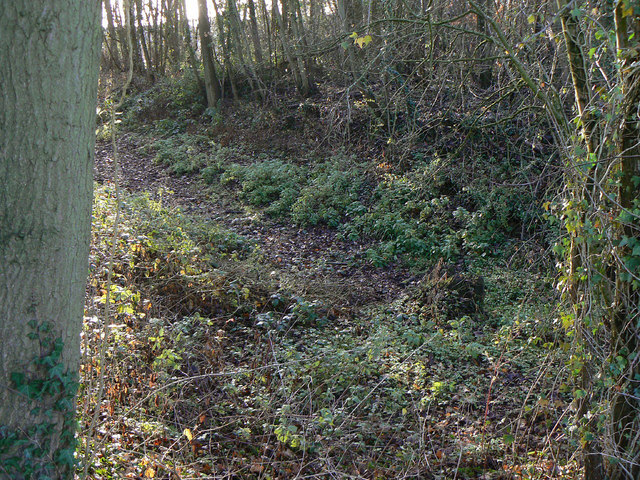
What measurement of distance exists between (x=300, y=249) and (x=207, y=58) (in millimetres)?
10290

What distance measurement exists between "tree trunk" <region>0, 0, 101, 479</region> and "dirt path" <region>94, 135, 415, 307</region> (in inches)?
191

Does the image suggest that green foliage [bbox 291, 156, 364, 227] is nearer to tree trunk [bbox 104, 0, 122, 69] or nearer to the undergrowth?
the undergrowth

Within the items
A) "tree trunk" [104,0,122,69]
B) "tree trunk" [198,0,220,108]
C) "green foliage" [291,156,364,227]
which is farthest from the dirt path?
"tree trunk" [104,0,122,69]

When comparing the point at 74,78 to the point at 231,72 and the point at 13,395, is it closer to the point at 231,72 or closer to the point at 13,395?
the point at 13,395

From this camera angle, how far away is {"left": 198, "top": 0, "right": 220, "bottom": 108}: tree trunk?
16.6m

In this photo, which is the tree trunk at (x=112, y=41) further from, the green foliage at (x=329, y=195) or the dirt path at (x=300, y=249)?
the green foliage at (x=329, y=195)

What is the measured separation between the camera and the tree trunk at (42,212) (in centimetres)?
233

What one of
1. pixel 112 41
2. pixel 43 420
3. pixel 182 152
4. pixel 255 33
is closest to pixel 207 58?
pixel 255 33

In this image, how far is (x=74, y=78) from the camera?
8.04ft

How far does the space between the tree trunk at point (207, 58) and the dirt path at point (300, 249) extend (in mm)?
4677

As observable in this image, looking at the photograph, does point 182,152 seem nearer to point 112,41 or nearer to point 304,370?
point 112,41

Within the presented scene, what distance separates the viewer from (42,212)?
7.98ft

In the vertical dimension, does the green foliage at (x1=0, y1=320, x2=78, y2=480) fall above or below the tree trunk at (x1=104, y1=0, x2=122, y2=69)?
below

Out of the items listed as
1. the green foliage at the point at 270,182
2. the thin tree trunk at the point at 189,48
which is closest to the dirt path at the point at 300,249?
the green foliage at the point at 270,182
